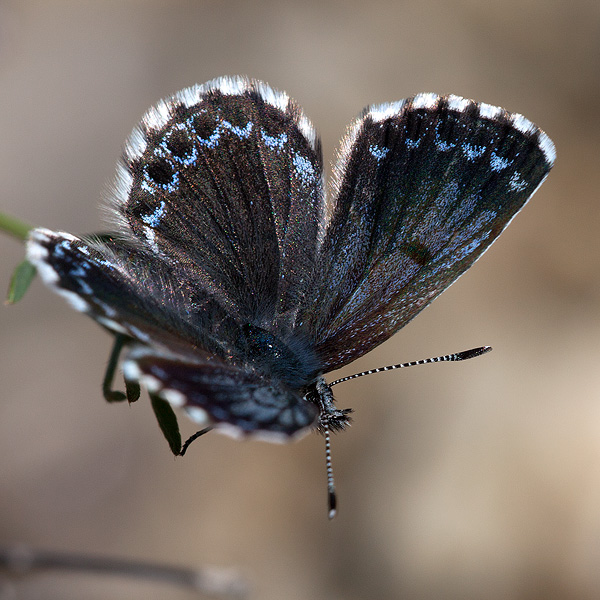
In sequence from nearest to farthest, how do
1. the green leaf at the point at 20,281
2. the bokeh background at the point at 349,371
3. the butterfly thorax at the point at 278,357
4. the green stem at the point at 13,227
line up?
the green leaf at the point at 20,281 → the green stem at the point at 13,227 → the butterfly thorax at the point at 278,357 → the bokeh background at the point at 349,371

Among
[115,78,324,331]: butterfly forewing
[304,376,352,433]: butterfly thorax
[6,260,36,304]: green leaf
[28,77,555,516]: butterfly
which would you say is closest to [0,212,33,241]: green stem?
[6,260,36,304]: green leaf

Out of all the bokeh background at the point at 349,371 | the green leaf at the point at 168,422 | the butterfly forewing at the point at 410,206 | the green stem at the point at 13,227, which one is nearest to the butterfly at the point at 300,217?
the butterfly forewing at the point at 410,206

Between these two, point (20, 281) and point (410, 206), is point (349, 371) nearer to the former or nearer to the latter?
point (410, 206)

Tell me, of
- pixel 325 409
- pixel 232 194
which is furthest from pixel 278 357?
pixel 232 194

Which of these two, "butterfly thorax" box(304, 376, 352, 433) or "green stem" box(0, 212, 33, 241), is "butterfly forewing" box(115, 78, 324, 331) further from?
"green stem" box(0, 212, 33, 241)

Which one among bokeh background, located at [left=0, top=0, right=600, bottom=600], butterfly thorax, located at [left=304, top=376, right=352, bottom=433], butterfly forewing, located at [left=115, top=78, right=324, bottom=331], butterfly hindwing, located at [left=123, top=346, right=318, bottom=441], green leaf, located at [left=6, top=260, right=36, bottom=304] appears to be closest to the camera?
butterfly hindwing, located at [left=123, top=346, right=318, bottom=441]

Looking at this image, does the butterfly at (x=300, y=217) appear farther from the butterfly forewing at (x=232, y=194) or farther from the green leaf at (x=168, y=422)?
the green leaf at (x=168, y=422)
